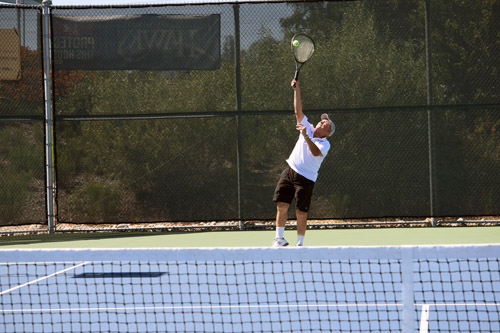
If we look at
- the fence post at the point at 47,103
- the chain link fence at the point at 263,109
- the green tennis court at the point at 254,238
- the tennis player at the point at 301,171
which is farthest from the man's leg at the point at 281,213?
the fence post at the point at 47,103

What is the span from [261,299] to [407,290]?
2.11 m

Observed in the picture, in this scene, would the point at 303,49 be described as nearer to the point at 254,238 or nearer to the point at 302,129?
the point at 302,129

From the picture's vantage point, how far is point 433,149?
8.86 meters

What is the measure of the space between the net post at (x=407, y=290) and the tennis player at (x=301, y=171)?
149 inches

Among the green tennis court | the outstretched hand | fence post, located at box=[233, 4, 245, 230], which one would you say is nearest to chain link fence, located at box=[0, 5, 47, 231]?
the green tennis court

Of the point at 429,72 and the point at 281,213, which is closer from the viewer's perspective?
the point at 281,213

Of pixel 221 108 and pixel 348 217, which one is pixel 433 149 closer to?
pixel 348 217

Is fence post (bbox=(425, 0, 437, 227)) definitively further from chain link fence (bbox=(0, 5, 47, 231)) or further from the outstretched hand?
chain link fence (bbox=(0, 5, 47, 231))

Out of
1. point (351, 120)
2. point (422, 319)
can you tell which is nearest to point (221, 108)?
point (351, 120)

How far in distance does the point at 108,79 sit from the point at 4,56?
1253 millimetres

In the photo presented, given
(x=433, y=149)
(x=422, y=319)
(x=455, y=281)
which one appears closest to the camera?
(x=422, y=319)

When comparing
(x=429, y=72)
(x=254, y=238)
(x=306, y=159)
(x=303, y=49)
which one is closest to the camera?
(x=306, y=159)

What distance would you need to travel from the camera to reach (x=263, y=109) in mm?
8992

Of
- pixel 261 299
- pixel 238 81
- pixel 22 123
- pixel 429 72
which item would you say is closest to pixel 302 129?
pixel 261 299
